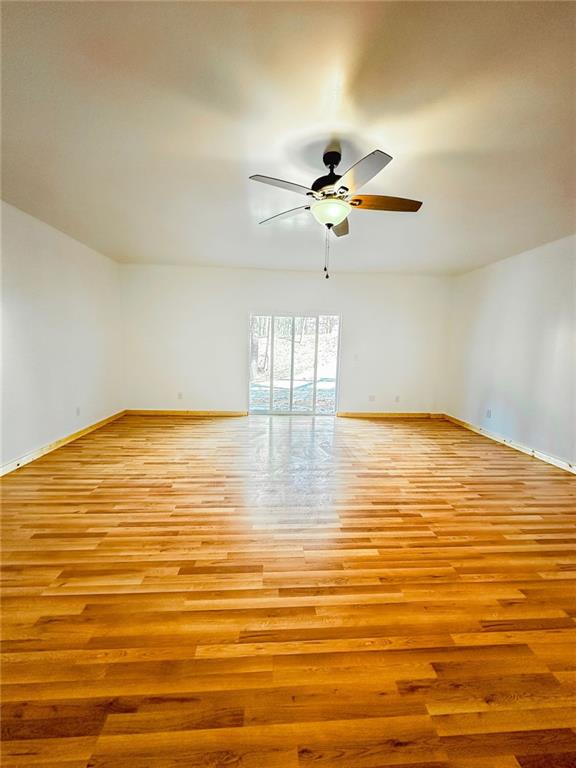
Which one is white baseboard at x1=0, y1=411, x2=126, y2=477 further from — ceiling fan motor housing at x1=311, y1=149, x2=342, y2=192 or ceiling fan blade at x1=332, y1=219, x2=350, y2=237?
ceiling fan blade at x1=332, y1=219, x2=350, y2=237

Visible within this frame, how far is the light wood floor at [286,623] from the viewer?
115 cm

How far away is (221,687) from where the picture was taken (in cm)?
131

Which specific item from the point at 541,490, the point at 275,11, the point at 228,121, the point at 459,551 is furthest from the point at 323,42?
the point at 541,490

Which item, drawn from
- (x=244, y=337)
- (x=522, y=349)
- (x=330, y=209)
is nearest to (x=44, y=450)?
(x=244, y=337)

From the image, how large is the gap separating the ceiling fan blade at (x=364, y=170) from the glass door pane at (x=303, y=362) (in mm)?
4096

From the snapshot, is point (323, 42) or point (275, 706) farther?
point (323, 42)

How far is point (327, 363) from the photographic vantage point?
20.9ft

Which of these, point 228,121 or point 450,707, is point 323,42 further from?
point 450,707

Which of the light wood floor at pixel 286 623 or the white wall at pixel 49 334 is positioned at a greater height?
the white wall at pixel 49 334

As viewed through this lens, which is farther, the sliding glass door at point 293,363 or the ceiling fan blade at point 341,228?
the sliding glass door at point 293,363

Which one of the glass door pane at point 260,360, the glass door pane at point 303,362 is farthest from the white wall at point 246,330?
the glass door pane at point 303,362

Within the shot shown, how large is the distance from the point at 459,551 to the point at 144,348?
19.1ft

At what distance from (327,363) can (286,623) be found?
510 centimetres

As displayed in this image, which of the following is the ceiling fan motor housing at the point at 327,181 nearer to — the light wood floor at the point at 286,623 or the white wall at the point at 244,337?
the light wood floor at the point at 286,623
